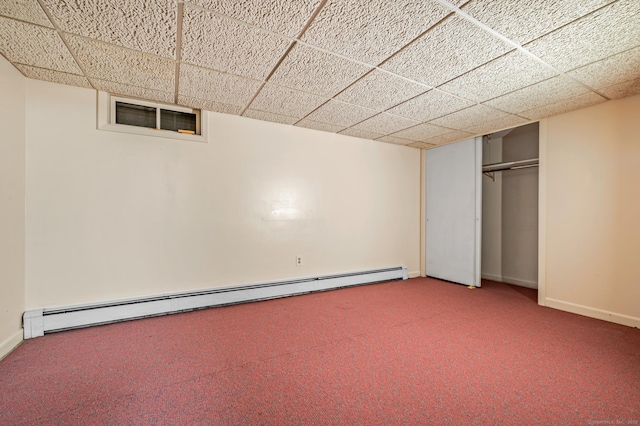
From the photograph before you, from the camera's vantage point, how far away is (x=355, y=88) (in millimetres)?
2562

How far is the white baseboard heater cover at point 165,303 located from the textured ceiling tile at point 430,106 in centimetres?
242

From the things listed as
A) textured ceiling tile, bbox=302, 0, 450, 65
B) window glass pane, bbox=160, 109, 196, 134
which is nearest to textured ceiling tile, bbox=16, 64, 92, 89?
window glass pane, bbox=160, 109, 196, 134

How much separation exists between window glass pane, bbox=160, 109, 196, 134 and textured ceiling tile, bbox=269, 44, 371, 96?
1.34 m

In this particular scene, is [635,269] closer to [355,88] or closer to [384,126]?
[384,126]

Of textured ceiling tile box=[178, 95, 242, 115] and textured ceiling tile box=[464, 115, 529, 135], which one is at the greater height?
textured ceiling tile box=[178, 95, 242, 115]

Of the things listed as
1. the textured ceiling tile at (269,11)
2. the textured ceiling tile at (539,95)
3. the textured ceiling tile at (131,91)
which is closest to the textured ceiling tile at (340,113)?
the textured ceiling tile at (269,11)

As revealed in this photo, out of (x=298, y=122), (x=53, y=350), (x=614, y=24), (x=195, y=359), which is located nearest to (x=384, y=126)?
(x=298, y=122)

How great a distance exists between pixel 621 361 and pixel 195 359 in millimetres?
3223

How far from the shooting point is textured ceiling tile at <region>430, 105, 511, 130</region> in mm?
3096

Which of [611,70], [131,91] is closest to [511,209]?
[611,70]

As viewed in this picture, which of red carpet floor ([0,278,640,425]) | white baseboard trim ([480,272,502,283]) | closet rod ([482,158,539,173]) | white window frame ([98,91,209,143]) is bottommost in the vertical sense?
white baseboard trim ([480,272,502,283])

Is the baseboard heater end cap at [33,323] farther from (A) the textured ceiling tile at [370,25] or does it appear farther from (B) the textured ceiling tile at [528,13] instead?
(B) the textured ceiling tile at [528,13]

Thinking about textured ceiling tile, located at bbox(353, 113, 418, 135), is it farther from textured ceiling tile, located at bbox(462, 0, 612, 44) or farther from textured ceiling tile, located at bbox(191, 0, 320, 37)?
textured ceiling tile, located at bbox(191, 0, 320, 37)

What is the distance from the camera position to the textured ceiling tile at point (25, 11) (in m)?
1.53
